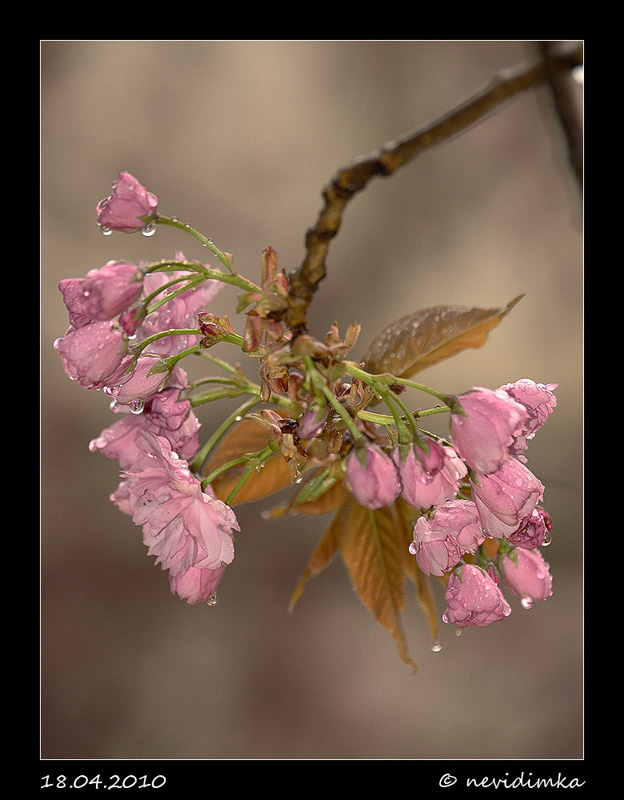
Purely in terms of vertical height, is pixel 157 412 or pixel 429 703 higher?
pixel 157 412

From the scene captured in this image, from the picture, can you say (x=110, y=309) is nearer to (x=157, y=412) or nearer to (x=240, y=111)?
(x=157, y=412)

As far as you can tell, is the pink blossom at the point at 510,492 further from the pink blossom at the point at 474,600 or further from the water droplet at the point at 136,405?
the water droplet at the point at 136,405

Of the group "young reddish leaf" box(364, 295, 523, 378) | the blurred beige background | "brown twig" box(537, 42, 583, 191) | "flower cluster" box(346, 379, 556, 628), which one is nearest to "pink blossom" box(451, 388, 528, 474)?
"flower cluster" box(346, 379, 556, 628)

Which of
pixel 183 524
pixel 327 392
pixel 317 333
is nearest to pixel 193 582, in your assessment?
pixel 183 524

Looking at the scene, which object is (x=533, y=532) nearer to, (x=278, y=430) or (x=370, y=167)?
(x=278, y=430)

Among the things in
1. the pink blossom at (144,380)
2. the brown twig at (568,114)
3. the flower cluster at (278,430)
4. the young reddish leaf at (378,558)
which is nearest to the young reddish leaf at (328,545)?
the young reddish leaf at (378,558)
